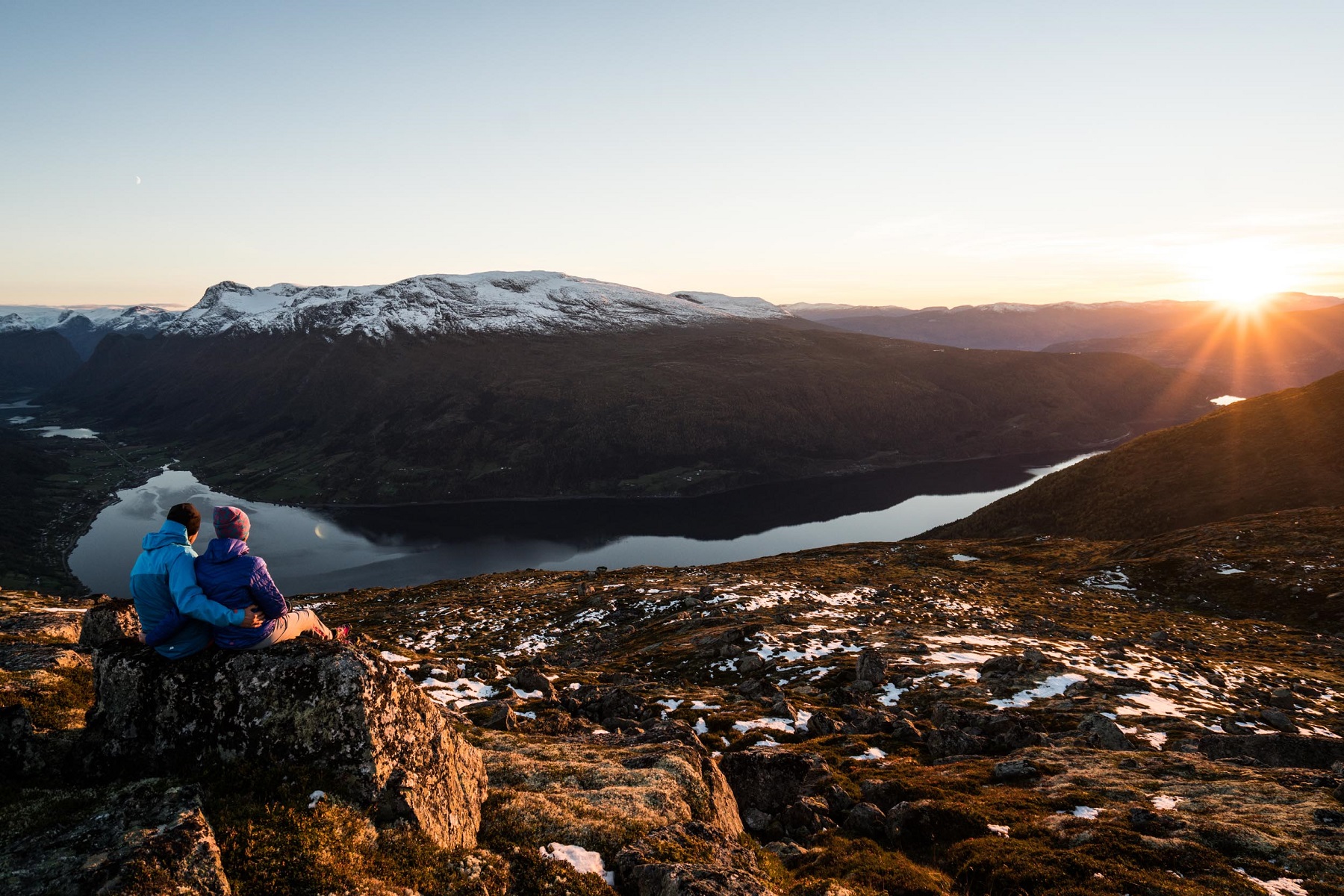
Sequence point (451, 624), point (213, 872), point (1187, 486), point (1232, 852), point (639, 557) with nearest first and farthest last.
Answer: point (213, 872) → point (1232, 852) → point (451, 624) → point (1187, 486) → point (639, 557)

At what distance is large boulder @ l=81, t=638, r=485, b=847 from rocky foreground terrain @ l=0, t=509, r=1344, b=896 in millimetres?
44

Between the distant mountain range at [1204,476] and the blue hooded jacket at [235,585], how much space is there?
9345 cm

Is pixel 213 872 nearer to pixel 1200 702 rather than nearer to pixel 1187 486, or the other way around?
pixel 1200 702

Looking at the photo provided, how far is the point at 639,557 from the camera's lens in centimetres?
17300

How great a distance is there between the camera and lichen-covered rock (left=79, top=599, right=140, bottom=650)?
16500 millimetres

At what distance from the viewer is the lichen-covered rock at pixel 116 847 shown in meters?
7.62

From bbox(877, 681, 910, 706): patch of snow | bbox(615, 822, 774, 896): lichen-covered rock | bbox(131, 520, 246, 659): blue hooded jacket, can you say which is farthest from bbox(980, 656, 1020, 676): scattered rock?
bbox(131, 520, 246, 659): blue hooded jacket

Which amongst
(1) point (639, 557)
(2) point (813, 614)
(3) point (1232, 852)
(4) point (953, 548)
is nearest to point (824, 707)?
(3) point (1232, 852)

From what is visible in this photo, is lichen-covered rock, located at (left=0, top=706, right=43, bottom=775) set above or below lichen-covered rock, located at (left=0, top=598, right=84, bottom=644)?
above

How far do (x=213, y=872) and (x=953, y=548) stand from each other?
80.3m

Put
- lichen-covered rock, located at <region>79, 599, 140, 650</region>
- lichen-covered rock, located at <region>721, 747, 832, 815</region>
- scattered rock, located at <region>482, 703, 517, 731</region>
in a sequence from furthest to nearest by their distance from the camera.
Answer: scattered rock, located at <region>482, 703, 517, 731</region> → lichen-covered rock, located at <region>721, 747, 832, 815</region> → lichen-covered rock, located at <region>79, 599, 140, 650</region>

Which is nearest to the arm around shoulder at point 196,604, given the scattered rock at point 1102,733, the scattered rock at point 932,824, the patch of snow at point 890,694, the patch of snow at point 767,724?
the scattered rock at point 932,824

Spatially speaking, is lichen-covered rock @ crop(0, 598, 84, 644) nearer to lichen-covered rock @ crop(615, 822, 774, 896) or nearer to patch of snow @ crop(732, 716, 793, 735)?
lichen-covered rock @ crop(615, 822, 774, 896)

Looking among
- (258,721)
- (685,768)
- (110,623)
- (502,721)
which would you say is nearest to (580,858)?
(685,768)
